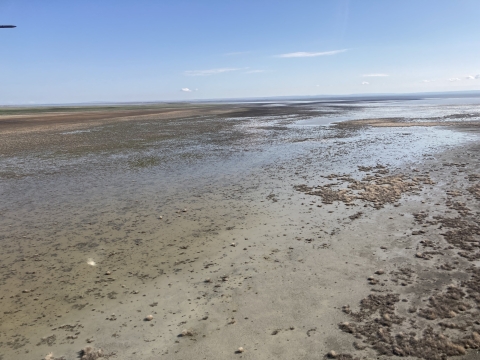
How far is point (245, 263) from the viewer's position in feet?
30.9

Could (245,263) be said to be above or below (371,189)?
below

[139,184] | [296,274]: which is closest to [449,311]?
[296,274]

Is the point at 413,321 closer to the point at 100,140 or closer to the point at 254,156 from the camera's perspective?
the point at 254,156

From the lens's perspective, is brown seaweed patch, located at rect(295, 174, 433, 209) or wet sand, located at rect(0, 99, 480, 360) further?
brown seaweed patch, located at rect(295, 174, 433, 209)

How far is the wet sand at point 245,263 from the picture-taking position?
644 cm

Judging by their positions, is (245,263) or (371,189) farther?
(371,189)

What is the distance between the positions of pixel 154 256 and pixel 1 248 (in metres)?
5.27

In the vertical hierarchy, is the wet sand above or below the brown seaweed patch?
below

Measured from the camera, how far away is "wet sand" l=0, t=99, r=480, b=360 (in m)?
6.44

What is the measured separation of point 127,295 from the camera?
318 inches

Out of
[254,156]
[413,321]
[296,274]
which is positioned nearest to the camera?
[413,321]

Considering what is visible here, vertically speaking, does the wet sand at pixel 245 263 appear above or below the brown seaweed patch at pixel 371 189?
below

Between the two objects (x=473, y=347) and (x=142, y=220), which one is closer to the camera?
(x=473, y=347)

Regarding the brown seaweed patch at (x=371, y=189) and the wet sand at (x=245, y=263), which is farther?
the brown seaweed patch at (x=371, y=189)
